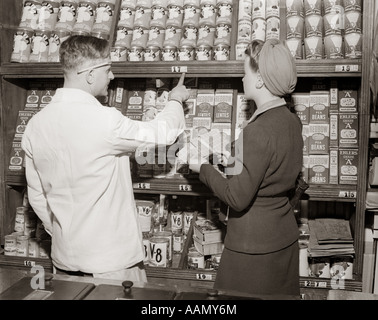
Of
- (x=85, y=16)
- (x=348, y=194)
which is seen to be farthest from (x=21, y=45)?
(x=348, y=194)

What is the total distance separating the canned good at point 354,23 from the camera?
8.30 feet

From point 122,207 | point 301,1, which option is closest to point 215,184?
point 122,207

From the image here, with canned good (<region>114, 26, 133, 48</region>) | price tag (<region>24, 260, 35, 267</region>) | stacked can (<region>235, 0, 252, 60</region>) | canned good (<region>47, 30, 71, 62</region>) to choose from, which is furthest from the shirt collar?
price tag (<region>24, 260, 35, 267</region>)

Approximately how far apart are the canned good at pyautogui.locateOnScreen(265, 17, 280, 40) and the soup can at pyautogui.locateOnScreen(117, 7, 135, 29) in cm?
86

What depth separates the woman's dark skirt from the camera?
198 cm

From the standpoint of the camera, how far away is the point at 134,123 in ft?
6.79

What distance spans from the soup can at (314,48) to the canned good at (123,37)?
3.60 feet

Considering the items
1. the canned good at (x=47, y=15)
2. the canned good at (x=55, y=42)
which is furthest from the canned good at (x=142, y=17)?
the canned good at (x=47, y=15)

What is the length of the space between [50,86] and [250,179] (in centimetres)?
190

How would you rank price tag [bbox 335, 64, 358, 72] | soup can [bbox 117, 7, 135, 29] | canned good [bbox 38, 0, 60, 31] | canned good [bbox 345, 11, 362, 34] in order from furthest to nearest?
canned good [bbox 38, 0, 60, 31] < soup can [bbox 117, 7, 135, 29] < canned good [bbox 345, 11, 362, 34] < price tag [bbox 335, 64, 358, 72]

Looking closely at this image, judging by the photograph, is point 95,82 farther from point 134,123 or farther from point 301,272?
point 301,272

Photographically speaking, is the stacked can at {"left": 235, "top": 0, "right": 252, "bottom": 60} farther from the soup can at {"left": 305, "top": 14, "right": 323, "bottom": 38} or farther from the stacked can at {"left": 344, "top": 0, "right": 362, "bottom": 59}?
the stacked can at {"left": 344, "top": 0, "right": 362, "bottom": 59}

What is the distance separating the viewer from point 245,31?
2.70 metres

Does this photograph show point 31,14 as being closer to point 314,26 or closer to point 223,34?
point 223,34
